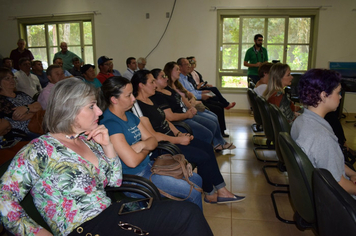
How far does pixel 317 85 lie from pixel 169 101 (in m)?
1.80

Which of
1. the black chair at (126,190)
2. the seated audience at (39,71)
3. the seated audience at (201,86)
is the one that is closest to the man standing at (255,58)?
the seated audience at (201,86)

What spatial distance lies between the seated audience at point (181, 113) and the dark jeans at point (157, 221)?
1551 millimetres

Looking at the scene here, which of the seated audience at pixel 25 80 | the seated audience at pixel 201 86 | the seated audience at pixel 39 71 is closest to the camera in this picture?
the seated audience at pixel 25 80

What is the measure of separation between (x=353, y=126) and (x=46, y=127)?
5.51m

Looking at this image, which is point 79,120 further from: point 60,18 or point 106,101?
point 60,18

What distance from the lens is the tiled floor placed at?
200cm

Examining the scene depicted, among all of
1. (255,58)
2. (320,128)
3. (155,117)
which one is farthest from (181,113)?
(255,58)

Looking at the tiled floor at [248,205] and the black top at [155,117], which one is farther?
the black top at [155,117]

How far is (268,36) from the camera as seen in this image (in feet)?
20.3

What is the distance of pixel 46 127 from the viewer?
1.21 m

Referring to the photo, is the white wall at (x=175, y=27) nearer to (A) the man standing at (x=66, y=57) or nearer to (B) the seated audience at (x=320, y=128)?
(A) the man standing at (x=66, y=57)

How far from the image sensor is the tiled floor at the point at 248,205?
6.56 ft

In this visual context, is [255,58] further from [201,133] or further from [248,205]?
[248,205]

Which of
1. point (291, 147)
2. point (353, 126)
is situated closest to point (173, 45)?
point (353, 126)
